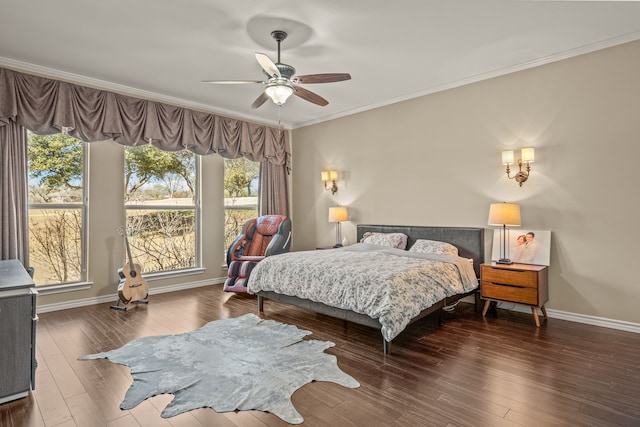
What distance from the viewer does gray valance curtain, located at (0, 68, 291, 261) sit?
380 cm

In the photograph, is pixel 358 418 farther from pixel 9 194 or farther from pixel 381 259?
pixel 9 194

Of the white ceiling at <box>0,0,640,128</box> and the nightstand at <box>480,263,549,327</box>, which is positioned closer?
the white ceiling at <box>0,0,640,128</box>

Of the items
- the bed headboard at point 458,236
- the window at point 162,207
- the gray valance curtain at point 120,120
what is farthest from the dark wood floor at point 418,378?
the gray valance curtain at point 120,120

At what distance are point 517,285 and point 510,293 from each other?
0.37 feet

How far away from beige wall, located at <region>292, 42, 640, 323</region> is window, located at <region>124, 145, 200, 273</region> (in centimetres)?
285

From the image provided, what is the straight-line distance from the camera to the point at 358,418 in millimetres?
1997

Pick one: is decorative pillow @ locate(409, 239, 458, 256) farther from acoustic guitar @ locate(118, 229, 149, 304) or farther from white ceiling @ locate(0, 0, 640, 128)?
acoustic guitar @ locate(118, 229, 149, 304)

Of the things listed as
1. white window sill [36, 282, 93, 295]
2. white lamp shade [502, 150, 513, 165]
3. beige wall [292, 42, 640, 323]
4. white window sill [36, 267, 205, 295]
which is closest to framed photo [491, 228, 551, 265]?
beige wall [292, 42, 640, 323]

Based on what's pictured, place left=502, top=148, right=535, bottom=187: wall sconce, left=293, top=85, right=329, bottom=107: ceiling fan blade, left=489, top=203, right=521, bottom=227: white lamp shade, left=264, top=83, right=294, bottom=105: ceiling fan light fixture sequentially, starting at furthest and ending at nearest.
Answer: left=502, top=148, right=535, bottom=187: wall sconce < left=489, top=203, right=521, bottom=227: white lamp shade < left=293, top=85, right=329, bottom=107: ceiling fan blade < left=264, top=83, right=294, bottom=105: ceiling fan light fixture

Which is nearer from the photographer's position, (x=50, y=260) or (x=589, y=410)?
(x=589, y=410)

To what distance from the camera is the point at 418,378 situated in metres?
2.46

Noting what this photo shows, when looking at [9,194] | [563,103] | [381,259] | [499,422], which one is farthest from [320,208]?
[499,422]

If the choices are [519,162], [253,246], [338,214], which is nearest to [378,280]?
[519,162]

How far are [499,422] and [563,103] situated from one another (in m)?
3.45
